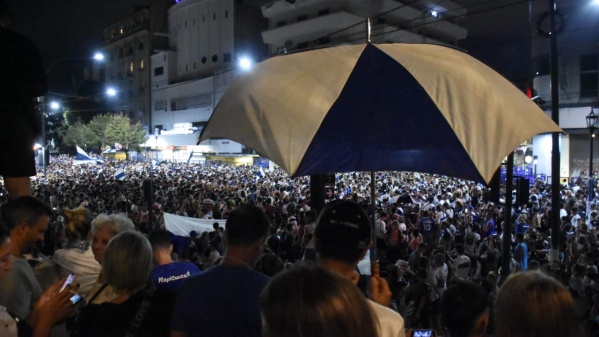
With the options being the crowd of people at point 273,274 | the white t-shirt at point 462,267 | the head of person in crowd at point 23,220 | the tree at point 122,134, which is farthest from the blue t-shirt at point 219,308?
the tree at point 122,134

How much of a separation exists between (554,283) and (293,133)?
1720 mm

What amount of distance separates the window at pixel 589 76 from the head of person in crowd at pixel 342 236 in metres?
36.0

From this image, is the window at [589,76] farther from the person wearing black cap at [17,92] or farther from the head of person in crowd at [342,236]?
the person wearing black cap at [17,92]

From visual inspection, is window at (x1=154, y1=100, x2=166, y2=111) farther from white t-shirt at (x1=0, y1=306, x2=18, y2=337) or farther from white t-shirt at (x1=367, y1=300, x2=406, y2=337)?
white t-shirt at (x1=367, y1=300, x2=406, y2=337)

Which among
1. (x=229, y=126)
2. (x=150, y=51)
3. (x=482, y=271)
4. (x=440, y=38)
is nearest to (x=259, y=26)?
(x=150, y=51)

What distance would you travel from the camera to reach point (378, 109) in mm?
3480

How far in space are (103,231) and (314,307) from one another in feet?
9.67

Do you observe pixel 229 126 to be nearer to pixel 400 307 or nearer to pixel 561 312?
pixel 561 312

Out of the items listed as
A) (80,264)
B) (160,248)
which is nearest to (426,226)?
(160,248)

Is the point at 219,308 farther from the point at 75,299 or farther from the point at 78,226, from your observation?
the point at 78,226

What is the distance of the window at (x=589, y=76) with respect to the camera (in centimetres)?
3297

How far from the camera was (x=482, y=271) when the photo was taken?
30.9 ft

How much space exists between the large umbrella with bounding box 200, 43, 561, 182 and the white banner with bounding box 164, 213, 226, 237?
340 inches

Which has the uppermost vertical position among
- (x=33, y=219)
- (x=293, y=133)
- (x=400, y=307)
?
(x=293, y=133)
